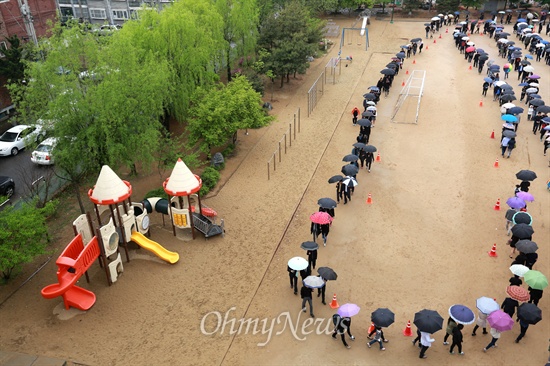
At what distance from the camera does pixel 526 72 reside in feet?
115

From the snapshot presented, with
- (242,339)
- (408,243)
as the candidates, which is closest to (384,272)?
(408,243)

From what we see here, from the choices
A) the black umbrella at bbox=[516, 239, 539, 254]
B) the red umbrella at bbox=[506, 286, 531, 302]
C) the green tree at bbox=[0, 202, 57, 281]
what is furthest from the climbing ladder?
the green tree at bbox=[0, 202, 57, 281]

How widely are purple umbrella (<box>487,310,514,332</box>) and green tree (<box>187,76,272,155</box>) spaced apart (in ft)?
49.9

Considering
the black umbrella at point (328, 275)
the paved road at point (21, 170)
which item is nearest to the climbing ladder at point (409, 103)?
the black umbrella at point (328, 275)

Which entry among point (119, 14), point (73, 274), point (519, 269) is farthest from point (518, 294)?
point (119, 14)

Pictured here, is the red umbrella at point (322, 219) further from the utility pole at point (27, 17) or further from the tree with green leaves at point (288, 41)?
the utility pole at point (27, 17)

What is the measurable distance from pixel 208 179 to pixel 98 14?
34.6 m

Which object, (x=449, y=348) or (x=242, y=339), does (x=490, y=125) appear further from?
(x=242, y=339)

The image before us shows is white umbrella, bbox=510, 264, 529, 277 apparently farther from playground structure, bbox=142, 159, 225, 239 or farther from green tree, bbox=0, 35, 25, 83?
green tree, bbox=0, 35, 25, 83

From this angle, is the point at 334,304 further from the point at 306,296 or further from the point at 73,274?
the point at 73,274

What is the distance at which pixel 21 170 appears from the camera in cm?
2652

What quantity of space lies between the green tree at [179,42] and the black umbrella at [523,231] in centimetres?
1628

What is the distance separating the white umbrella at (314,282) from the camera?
50.2 ft

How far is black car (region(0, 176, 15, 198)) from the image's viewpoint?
77.6ft
